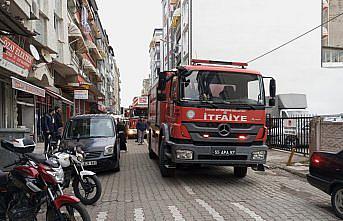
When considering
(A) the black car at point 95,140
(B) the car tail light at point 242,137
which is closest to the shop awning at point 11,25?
(A) the black car at point 95,140

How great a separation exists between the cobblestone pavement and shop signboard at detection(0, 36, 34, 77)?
4771 mm

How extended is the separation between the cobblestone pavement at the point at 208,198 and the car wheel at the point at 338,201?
0.13m

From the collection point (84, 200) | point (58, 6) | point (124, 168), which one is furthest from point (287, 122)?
point (58, 6)

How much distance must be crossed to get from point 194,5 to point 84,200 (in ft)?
95.2

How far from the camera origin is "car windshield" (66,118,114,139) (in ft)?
34.4

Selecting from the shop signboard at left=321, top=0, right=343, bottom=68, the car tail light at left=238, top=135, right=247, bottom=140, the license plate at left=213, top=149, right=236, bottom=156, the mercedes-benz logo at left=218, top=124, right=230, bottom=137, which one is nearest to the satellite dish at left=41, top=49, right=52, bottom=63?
the mercedes-benz logo at left=218, top=124, right=230, bottom=137

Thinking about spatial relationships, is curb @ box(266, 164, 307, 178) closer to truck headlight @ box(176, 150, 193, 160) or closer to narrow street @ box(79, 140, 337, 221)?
narrow street @ box(79, 140, 337, 221)

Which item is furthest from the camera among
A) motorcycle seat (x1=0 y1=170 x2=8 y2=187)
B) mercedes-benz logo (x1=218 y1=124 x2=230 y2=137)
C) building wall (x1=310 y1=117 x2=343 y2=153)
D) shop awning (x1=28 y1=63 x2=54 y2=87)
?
shop awning (x1=28 y1=63 x2=54 y2=87)

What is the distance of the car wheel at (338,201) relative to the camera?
586cm

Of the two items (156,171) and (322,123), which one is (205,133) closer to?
(156,171)

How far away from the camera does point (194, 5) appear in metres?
32.8

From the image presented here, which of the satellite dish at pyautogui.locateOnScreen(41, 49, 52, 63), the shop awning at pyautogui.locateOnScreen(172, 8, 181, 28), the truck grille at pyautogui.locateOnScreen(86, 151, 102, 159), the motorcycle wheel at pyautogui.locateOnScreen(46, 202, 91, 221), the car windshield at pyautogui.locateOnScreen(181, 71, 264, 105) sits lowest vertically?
the motorcycle wheel at pyautogui.locateOnScreen(46, 202, 91, 221)

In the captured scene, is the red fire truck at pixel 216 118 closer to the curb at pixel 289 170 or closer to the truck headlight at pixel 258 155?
the truck headlight at pixel 258 155

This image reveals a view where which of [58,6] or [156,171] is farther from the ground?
[58,6]
